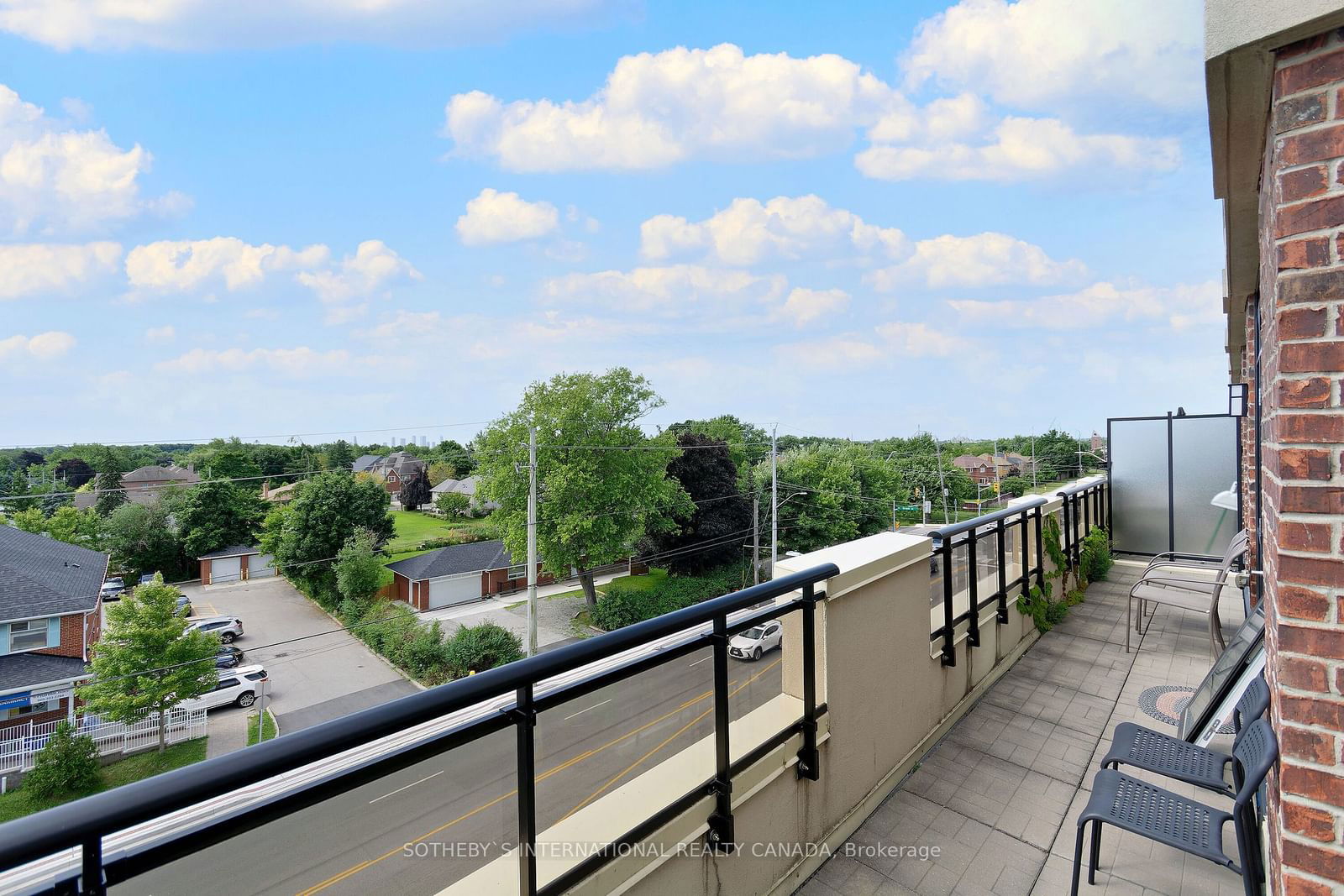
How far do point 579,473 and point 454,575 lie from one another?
955 cm

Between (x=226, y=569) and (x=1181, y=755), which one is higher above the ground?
(x=1181, y=755)

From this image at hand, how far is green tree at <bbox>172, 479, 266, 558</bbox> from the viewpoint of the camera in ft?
115

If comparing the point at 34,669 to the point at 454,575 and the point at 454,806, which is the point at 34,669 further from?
the point at 454,806

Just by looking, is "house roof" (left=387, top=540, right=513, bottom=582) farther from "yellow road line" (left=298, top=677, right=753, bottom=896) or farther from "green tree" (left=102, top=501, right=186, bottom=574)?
"yellow road line" (left=298, top=677, right=753, bottom=896)

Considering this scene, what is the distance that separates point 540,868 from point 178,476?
6036 centimetres

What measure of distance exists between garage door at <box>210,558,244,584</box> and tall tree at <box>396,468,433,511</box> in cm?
1766

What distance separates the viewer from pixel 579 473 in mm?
22359

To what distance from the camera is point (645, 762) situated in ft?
5.78

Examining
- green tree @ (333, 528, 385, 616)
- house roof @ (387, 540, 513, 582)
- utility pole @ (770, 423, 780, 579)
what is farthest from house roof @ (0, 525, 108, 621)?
utility pole @ (770, 423, 780, 579)

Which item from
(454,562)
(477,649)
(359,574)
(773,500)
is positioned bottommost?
(477,649)

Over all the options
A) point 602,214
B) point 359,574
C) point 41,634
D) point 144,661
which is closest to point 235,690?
point 144,661

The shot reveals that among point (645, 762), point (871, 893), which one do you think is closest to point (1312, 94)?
point (645, 762)

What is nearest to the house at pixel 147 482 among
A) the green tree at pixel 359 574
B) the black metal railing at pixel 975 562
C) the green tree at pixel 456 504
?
the green tree at pixel 359 574

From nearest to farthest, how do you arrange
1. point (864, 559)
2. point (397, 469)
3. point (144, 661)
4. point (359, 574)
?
1. point (864, 559)
2. point (144, 661)
3. point (359, 574)
4. point (397, 469)
